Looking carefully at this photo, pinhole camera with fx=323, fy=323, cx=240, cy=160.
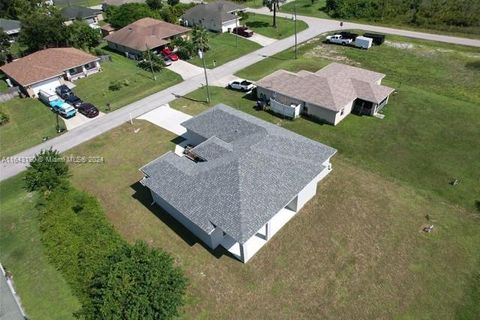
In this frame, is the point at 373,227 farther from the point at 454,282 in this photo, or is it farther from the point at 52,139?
the point at 52,139

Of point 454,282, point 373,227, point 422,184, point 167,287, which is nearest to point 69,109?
point 167,287

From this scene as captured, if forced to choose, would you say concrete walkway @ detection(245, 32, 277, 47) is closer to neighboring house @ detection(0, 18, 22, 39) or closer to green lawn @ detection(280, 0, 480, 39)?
green lawn @ detection(280, 0, 480, 39)

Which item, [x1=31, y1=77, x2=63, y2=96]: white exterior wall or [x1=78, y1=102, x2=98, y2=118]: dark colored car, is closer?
[x1=78, y1=102, x2=98, y2=118]: dark colored car

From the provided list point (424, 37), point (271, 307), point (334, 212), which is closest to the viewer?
point (271, 307)

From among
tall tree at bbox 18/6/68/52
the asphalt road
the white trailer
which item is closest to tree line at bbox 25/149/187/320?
the asphalt road

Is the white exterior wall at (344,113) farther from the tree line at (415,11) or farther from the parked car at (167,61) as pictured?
the tree line at (415,11)

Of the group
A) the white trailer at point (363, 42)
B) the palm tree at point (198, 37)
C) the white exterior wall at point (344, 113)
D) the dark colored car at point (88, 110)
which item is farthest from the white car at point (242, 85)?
the white trailer at point (363, 42)
